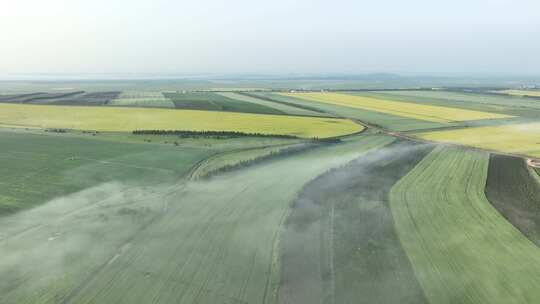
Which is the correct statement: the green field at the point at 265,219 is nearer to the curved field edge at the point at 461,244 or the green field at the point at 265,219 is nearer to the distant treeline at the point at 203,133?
the curved field edge at the point at 461,244

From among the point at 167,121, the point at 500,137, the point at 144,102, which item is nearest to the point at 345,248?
the point at 500,137

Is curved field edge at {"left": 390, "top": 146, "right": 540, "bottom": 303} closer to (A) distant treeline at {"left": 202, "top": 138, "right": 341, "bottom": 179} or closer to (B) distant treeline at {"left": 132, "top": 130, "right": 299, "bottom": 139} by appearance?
(A) distant treeline at {"left": 202, "top": 138, "right": 341, "bottom": 179}

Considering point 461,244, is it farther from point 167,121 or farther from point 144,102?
point 144,102

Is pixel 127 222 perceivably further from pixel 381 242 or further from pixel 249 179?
pixel 381 242

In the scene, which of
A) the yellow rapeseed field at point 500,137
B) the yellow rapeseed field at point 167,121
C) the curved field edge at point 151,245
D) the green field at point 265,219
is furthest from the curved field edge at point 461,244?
the yellow rapeseed field at point 167,121

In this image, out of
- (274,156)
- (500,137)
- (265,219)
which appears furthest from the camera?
(500,137)
